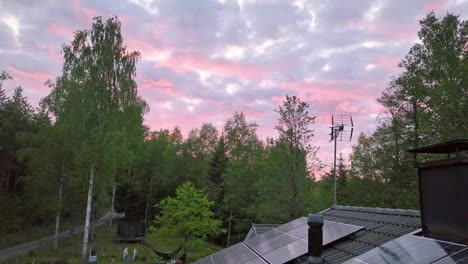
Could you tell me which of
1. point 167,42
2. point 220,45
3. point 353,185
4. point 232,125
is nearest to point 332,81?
point 220,45

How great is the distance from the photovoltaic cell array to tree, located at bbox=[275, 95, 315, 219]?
17.1 metres

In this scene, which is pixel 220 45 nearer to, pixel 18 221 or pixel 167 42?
pixel 167 42

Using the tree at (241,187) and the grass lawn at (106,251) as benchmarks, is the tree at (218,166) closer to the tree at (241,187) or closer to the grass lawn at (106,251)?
the tree at (241,187)

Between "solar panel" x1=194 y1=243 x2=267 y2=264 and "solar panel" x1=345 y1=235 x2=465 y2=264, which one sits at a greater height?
"solar panel" x1=345 y1=235 x2=465 y2=264

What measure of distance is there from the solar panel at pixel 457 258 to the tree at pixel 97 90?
23.1 meters

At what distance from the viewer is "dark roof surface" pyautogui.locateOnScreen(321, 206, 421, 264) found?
6066mm

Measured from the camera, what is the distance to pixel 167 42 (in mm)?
19047

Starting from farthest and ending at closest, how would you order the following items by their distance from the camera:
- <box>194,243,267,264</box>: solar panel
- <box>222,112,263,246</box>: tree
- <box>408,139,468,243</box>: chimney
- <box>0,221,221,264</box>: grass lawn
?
<box>222,112,263,246</box>: tree → <box>0,221,221,264</box>: grass lawn → <box>194,243,267,264</box>: solar panel → <box>408,139,468,243</box>: chimney

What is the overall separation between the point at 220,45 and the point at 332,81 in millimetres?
7926

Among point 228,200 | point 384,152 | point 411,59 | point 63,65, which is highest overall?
point 411,59

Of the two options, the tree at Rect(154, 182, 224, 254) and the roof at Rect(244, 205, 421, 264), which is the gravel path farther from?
the roof at Rect(244, 205, 421, 264)

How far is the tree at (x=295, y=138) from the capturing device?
26.7m

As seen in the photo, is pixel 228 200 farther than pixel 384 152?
Yes

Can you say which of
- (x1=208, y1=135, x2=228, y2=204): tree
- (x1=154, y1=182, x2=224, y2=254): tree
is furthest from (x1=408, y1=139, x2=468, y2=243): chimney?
(x1=208, y1=135, x2=228, y2=204): tree
